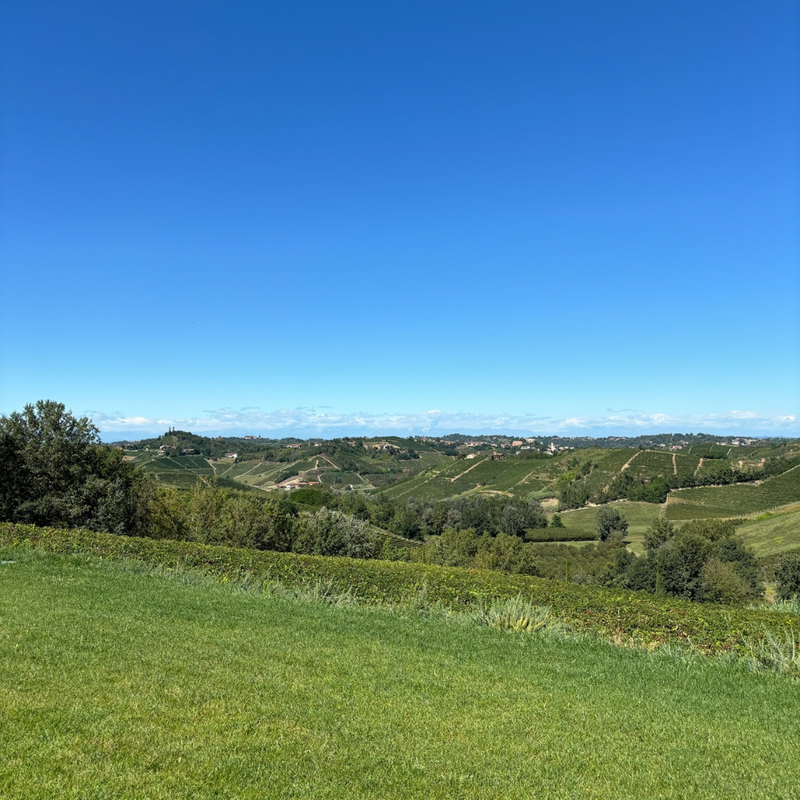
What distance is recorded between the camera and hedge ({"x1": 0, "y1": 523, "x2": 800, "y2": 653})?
42.4 feet

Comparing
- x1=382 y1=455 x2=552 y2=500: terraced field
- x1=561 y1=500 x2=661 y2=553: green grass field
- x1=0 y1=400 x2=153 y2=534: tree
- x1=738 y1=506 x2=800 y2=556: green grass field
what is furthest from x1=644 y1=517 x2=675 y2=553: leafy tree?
x1=382 y1=455 x2=552 y2=500: terraced field

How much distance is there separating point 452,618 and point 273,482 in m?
159

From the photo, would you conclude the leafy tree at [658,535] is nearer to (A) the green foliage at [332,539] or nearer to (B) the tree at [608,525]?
(B) the tree at [608,525]

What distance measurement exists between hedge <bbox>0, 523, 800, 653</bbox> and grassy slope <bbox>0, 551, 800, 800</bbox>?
356 cm

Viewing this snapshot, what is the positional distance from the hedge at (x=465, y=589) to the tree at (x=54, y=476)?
10347mm

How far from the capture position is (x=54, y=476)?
32969 mm

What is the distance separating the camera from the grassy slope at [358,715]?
4.78 metres

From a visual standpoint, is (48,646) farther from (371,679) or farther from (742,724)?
(742,724)

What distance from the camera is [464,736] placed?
584 cm

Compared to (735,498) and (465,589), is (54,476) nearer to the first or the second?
(465,589)

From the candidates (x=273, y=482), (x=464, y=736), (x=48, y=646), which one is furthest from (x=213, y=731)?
(x=273, y=482)

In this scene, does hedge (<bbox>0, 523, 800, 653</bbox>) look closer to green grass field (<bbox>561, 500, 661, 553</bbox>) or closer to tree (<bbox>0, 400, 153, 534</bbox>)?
tree (<bbox>0, 400, 153, 534</bbox>)

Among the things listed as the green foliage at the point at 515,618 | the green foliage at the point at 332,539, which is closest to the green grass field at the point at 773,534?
the green foliage at the point at 332,539

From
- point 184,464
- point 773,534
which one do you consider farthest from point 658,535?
point 184,464
